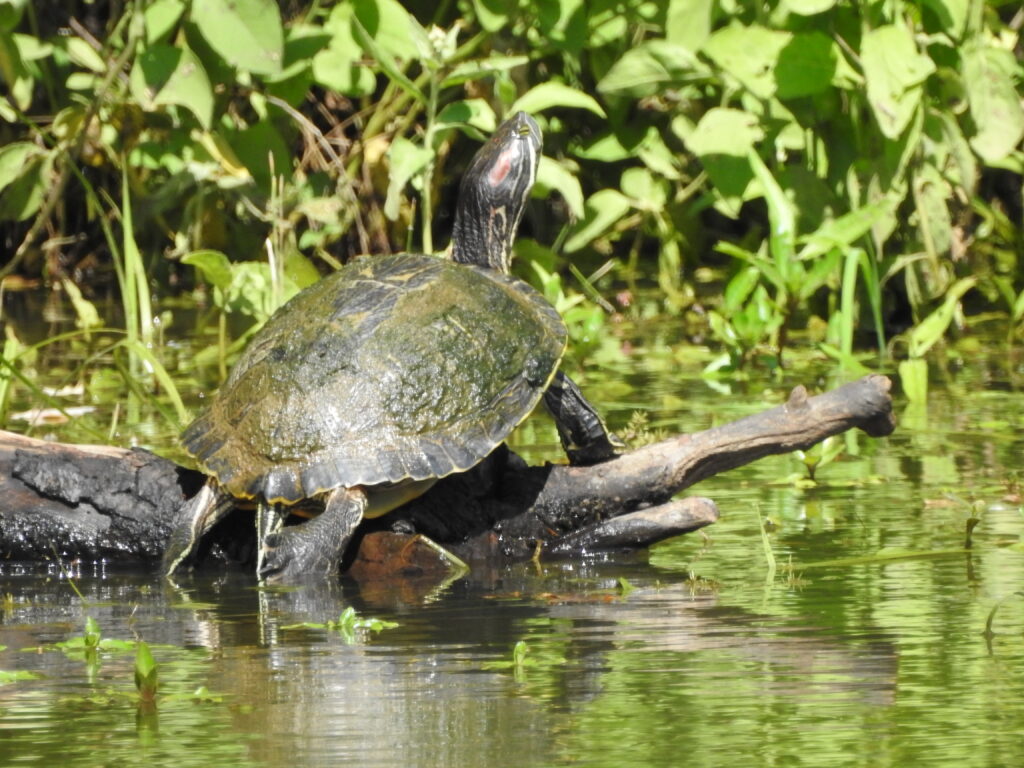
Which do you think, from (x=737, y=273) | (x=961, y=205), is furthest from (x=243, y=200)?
(x=961, y=205)

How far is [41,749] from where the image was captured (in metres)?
2.65

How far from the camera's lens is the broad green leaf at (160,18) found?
640 centimetres

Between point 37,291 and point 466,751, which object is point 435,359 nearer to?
point 466,751

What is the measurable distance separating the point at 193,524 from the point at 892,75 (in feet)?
11.2

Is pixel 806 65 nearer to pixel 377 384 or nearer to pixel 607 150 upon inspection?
pixel 607 150

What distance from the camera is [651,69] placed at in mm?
6707

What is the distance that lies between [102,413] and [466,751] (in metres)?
3.63

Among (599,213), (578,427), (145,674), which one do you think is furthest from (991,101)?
(145,674)

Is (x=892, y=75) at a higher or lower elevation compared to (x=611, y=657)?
higher

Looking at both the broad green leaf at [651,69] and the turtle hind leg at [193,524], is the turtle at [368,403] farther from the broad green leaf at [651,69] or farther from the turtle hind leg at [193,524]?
the broad green leaf at [651,69]

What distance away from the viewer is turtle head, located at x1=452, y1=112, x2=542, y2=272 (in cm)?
498

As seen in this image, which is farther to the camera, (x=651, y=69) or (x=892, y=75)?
Answer: (x=651, y=69)

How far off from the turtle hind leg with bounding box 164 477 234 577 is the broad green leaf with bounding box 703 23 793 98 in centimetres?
334

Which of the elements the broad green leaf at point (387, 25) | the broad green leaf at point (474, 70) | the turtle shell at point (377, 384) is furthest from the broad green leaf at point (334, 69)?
the turtle shell at point (377, 384)
